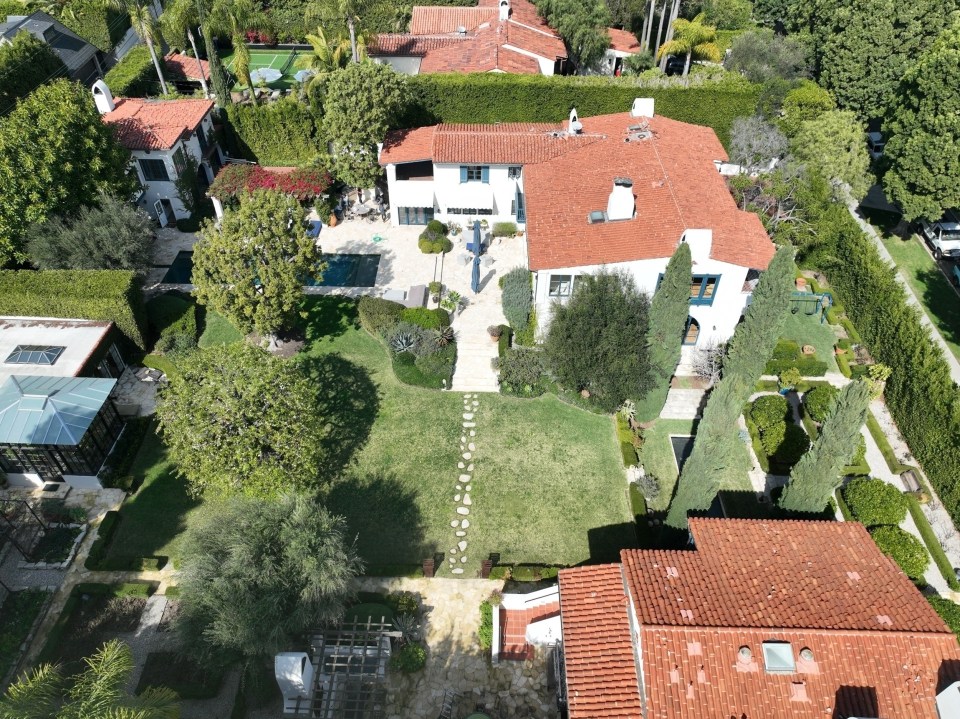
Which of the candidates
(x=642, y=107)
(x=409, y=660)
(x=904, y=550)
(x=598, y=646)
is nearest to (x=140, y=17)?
(x=642, y=107)

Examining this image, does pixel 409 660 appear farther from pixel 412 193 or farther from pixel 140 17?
pixel 140 17

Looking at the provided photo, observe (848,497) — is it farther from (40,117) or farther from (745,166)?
(40,117)

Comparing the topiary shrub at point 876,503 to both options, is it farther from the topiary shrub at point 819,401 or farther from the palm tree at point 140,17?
the palm tree at point 140,17

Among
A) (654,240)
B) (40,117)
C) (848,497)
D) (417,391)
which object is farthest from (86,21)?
(848,497)

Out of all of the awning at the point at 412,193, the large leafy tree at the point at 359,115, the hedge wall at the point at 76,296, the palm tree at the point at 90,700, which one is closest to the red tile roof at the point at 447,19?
the large leafy tree at the point at 359,115

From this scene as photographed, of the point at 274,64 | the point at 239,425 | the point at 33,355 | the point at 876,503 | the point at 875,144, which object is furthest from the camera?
the point at 274,64

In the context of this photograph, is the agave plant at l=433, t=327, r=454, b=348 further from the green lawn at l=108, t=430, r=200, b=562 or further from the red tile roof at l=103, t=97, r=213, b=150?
the red tile roof at l=103, t=97, r=213, b=150

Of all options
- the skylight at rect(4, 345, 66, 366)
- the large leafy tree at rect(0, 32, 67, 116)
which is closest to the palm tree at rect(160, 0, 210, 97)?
the large leafy tree at rect(0, 32, 67, 116)
